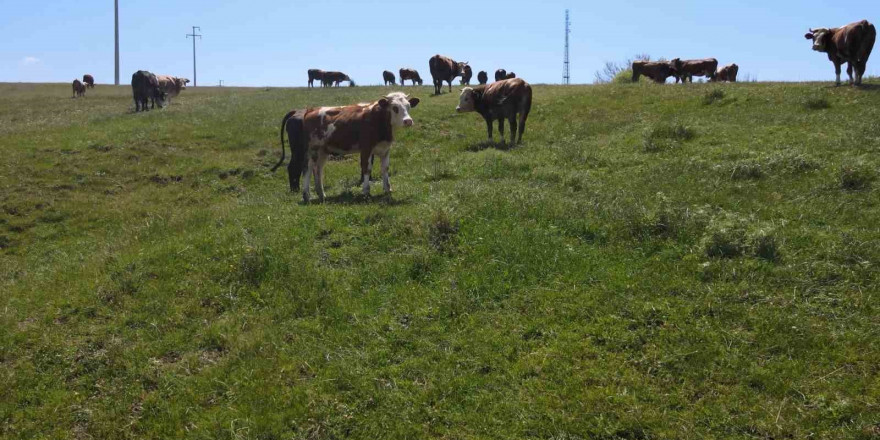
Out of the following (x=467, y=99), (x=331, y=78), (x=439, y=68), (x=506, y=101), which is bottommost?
(x=506, y=101)

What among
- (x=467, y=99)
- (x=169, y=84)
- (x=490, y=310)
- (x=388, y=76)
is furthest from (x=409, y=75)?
(x=490, y=310)

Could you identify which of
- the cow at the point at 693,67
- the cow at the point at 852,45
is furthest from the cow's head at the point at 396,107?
the cow at the point at 693,67

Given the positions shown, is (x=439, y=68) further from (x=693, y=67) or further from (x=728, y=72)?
(x=728, y=72)

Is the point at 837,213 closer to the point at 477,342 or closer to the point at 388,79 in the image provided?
the point at 477,342

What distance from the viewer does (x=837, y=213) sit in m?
9.41

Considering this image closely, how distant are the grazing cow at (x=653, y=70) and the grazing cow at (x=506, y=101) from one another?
778 inches

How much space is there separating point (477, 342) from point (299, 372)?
77.5 inches

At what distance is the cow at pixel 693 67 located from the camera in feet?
125

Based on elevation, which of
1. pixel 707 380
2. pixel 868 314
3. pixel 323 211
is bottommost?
pixel 707 380

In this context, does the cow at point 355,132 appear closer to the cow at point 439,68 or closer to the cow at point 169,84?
the cow at point 439,68

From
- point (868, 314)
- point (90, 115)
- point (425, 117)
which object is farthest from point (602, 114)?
point (90, 115)

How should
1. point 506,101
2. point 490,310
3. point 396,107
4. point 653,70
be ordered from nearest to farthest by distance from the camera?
point 490,310 < point 396,107 < point 506,101 < point 653,70

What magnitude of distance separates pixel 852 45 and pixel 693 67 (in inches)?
736

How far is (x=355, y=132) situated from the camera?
12.9 meters
